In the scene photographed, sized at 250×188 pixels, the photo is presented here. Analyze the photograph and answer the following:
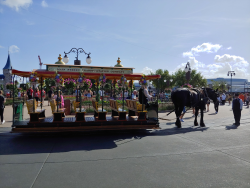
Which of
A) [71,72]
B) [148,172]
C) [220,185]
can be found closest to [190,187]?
[220,185]

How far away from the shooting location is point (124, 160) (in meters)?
5.28

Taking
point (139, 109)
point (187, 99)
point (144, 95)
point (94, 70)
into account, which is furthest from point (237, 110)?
point (94, 70)

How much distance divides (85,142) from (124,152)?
1710mm

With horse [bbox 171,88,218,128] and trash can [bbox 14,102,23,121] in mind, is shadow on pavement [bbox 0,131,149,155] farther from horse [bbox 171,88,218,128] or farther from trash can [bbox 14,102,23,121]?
horse [bbox 171,88,218,128]

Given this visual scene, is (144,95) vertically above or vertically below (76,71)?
below

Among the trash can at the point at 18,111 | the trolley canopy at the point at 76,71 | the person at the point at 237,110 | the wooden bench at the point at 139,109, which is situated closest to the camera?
the trolley canopy at the point at 76,71

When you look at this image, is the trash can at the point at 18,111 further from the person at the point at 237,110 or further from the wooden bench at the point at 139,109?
the person at the point at 237,110

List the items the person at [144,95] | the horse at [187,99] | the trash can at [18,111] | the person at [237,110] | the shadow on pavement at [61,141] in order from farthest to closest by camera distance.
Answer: the person at [237,110], the horse at [187,99], the person at [144,95], the trash can at [18,111], the shadow on pavement at [61,141]

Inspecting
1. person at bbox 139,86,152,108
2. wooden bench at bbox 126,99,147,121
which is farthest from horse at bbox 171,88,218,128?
wooden bench at bbox 126,99,147,121

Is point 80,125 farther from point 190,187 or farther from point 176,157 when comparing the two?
point 190,187

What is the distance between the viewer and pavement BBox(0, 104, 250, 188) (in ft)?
13.4

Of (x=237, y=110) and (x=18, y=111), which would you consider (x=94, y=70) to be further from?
(x=237, y=110)

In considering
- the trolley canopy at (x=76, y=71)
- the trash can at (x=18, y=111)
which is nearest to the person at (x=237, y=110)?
the trolley canopy at (x=76, y=71)

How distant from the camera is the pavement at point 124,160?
4082mm
